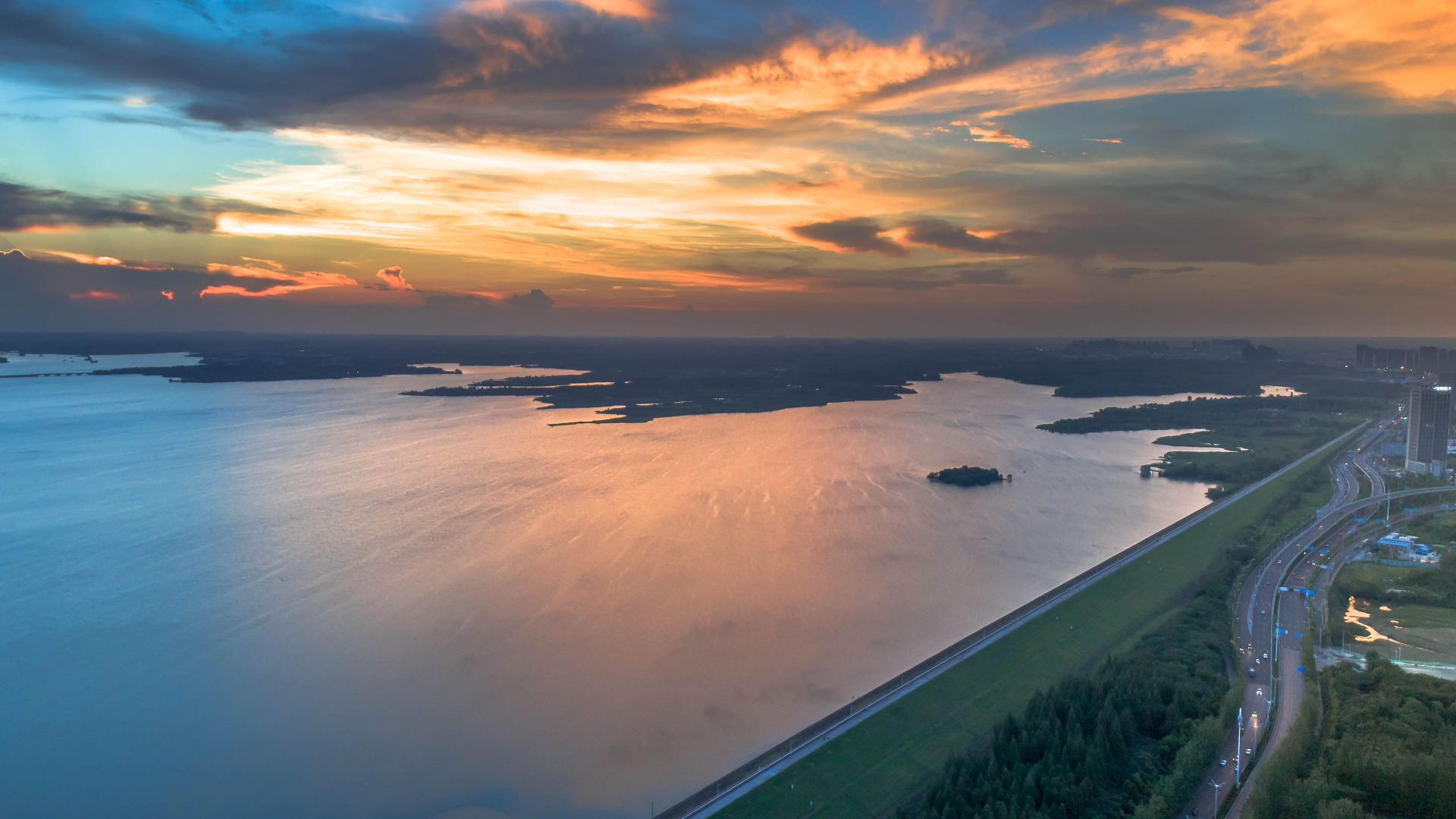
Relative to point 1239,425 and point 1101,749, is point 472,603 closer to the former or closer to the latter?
point 1101,749

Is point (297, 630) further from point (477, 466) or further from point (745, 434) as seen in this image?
point (745, 434)

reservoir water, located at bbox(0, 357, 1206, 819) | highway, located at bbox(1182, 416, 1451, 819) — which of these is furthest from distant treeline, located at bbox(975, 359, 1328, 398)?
highway, located at bbox(1182, 416, 1451, 819)

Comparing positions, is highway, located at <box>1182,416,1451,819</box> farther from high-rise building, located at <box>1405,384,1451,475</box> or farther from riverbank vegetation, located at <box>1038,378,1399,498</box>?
high-rise building, located at <box>1405,384,1451,475</box>

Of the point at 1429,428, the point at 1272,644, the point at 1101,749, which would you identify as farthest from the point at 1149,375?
the point at 1101,749

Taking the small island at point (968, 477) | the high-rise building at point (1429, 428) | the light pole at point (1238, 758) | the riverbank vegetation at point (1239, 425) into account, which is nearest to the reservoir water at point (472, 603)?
the small island at point (968, 477)

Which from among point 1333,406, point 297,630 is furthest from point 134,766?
point 1333,406
